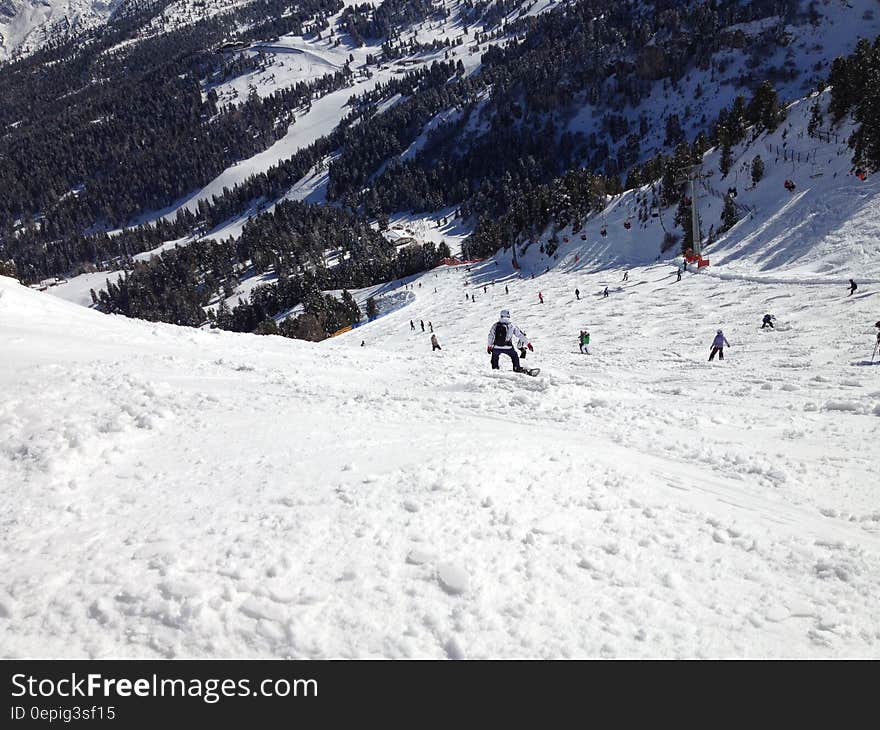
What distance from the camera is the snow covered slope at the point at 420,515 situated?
427cm

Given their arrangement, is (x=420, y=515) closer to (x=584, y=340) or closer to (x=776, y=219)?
(x=584, y=340)

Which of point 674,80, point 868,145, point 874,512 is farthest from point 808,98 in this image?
point 674,80

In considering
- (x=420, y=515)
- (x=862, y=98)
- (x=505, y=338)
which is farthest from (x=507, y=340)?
(x=862, y=98)

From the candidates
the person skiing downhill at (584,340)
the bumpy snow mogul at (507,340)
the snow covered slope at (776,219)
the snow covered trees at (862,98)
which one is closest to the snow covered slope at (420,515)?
the bumpy snow mogul at (507,340)

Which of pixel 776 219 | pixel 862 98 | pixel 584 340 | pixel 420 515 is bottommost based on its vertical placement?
pixel 776 219

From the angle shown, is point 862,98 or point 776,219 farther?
point 862,98

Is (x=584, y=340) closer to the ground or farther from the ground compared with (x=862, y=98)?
closer to the ground

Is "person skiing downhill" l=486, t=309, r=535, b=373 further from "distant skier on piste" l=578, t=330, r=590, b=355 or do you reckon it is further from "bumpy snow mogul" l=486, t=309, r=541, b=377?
"distant skier on piste" l=578, t=330, r=590, b=355

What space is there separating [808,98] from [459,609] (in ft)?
229

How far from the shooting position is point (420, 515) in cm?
574

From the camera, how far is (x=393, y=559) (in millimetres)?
5047

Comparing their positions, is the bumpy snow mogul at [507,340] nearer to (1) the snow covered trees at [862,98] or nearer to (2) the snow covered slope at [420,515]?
(2) the snow covered slope at [420,515]
